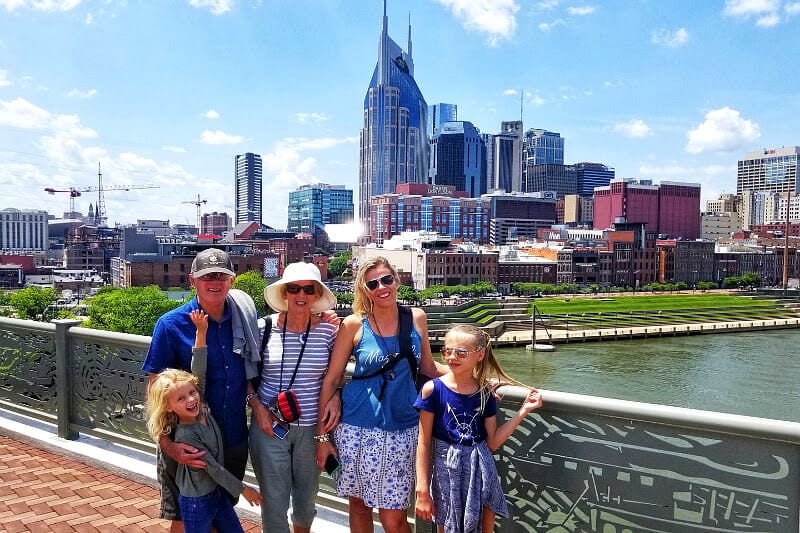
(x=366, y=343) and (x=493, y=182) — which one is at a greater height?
(x=493, y=182)

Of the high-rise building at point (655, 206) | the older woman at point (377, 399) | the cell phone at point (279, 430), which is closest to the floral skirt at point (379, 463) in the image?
the older woman at point (377, 399)

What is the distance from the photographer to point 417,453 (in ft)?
9.02

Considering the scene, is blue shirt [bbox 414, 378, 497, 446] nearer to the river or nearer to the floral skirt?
the floral skirt

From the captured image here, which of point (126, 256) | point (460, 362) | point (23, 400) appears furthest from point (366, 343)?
A: point (126, 256)

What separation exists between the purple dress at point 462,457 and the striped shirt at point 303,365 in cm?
47

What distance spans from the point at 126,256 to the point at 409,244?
35.7m

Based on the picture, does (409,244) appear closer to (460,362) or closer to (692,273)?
(692,273)

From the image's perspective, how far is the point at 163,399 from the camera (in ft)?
9.02

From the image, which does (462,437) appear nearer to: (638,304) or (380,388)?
(380,388)

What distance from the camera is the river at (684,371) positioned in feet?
94.0

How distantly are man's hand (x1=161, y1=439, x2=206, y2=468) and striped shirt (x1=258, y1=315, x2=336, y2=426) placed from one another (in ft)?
1.15

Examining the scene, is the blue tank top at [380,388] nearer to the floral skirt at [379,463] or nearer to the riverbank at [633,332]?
the floral skirt at [379,463]

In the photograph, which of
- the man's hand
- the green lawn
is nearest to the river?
the green lawn

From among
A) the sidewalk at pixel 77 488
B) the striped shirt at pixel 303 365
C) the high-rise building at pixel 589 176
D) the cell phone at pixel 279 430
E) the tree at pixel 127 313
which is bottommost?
the tree at pixel 127 313
